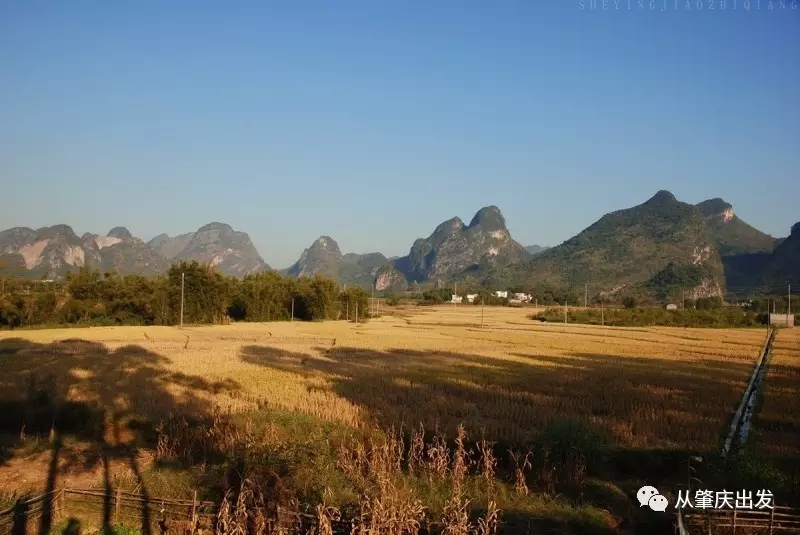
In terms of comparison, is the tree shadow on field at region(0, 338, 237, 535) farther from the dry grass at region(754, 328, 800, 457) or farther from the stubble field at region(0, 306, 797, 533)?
the dry grass at region(754, 328, 800, 457)

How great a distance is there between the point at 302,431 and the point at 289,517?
5.10 meters

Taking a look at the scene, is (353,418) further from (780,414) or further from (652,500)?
(780,414)

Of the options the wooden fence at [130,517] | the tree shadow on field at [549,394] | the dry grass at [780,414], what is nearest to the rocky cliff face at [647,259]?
the dry grass at [780,414]

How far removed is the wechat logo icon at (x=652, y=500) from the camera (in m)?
8.03

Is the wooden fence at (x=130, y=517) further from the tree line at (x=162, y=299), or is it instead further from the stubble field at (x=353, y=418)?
the tree line at (x=162, y=299)

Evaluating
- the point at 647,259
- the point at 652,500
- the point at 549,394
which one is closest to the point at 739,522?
the point at 652,500

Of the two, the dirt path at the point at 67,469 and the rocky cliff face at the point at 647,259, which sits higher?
the rocky cliff face at the point at 647,259

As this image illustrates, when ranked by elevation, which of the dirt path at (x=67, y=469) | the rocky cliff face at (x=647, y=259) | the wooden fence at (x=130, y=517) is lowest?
the dirt path at (x=67, y=469)

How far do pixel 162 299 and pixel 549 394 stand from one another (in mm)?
49919

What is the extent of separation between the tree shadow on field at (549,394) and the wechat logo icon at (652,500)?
194 centimetres

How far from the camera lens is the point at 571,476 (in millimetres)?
9625

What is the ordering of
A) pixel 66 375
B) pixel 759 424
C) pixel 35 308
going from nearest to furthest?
pixel 759 424
pixel 66 375
pixel 35 308

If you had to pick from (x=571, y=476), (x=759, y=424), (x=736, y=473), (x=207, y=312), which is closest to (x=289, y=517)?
(x=571, y=476)

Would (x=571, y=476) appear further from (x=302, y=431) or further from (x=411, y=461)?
(x=302, y=431)
